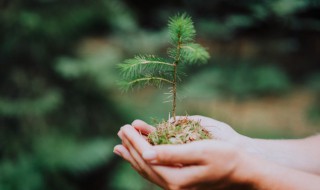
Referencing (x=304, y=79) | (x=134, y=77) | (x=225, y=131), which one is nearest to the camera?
(x=134, y=77)

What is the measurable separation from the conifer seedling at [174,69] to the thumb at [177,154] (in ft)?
0.35

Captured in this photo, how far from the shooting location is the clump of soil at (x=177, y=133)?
983mm

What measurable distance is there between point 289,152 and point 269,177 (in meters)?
0.38

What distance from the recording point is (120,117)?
2.77 metres

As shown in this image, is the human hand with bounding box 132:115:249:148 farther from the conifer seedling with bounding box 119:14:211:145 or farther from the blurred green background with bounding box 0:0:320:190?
the blurred green background with bounding box 0:0:320:190

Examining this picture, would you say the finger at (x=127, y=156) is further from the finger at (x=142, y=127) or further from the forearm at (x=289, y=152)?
the forearm at (x=289, y=152)

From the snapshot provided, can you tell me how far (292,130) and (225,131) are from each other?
2.55 meters

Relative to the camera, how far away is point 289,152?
1297 mm

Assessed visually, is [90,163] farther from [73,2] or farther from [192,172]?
[192,172]

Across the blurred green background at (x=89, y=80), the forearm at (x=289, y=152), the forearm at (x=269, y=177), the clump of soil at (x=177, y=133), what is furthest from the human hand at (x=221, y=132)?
the blurred green background at (x=89, y=80)

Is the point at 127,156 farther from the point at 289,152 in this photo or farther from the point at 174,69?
the point at 289,152

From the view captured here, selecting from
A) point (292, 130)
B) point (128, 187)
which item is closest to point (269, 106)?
point (292, 130)

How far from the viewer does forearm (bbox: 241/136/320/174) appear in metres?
1.26

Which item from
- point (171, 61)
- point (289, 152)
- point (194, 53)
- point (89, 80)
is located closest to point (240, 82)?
point (89, 80)
